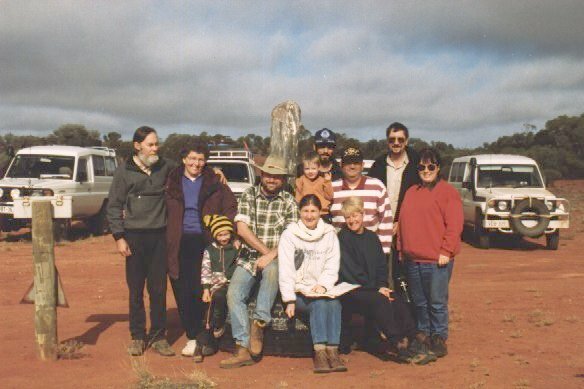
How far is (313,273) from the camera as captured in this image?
618 centimetres

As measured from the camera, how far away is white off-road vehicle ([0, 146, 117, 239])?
51.1 feet

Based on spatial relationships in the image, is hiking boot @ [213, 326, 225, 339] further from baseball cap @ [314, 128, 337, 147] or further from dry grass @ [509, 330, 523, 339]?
dry grass @ [509, 330, 523, 339]

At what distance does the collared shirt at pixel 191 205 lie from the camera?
6273mm

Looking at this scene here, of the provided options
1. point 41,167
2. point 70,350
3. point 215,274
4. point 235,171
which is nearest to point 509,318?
Result: point 215,274

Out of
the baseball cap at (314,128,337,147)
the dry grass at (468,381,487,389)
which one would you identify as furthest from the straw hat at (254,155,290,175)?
the dry grass at (468,381,487,389)

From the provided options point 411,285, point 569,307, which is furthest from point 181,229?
point 569,307

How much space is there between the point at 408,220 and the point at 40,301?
3.38 metres

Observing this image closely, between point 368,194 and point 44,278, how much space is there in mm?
2998

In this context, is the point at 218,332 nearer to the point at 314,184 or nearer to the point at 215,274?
the point at 215,274

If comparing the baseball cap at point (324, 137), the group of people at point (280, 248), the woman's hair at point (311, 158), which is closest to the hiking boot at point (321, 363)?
the group of people at point (280, 248)

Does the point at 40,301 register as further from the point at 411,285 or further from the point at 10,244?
the point at 10,244

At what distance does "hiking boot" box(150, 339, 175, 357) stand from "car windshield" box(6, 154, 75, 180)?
35.8 ft

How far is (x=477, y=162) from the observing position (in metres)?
15.9

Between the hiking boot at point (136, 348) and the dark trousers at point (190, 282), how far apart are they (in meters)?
0.44
